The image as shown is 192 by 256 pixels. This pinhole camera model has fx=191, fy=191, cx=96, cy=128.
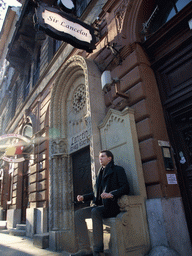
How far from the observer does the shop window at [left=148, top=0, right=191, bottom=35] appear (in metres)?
5.04

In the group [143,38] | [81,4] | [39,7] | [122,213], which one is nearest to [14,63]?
[81,4]

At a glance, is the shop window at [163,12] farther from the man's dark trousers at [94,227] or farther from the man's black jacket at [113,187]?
the man's dark trousers at [94,227]

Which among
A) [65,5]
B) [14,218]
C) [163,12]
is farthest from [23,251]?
[65,5]

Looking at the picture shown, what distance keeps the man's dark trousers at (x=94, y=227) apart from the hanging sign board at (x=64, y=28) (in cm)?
478

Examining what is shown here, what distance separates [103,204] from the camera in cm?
321

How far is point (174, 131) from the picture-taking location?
4379mm

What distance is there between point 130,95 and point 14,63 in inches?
538

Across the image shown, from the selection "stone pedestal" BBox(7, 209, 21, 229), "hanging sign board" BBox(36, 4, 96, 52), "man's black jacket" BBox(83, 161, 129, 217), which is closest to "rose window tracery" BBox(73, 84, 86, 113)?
"hanging sign board" BBox(36, 4, 96, 52)

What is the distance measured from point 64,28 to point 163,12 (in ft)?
9.61

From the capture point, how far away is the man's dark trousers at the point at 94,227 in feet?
9.74

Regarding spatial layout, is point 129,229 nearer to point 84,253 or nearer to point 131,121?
point 84,253

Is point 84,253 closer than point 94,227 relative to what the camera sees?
No

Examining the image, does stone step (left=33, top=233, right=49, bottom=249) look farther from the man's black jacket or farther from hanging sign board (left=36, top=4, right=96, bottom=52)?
hanging sign board (left=36, top=4, right=96, bottom=52)

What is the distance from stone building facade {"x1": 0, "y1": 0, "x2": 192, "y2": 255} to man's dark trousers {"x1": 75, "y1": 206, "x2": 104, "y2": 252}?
0.48 meters
